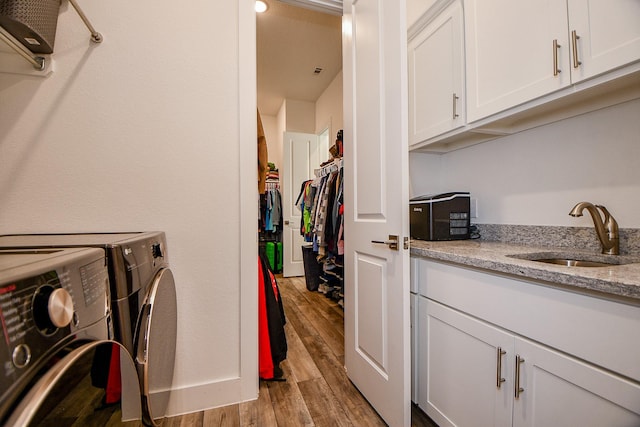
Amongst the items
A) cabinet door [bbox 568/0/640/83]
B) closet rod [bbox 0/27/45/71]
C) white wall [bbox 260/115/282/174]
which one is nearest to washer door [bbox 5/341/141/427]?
closet rod [bbox 0/27/45/71]

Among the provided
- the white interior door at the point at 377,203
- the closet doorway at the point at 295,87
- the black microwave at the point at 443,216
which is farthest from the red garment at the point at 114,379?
the closet doorway at the point at 295,87

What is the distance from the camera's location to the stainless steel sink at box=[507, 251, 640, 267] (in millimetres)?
1015

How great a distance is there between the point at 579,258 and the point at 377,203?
2.72 ft

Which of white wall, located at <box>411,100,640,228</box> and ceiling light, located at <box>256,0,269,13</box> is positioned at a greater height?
ceiling light, located at <box>256,0,269,13</box>

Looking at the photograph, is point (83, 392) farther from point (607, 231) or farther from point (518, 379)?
point (607, 231)

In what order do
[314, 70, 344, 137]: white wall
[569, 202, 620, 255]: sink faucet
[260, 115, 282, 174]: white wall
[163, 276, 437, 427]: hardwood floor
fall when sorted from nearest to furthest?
[569, 202, 620, 255]: sink faucet, [163, 276, 437, 427]: hardwood floor, [314, 70, 344, 137]: white wall, [260, 115, 282, 174]: white wall

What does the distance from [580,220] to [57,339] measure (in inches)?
67.5

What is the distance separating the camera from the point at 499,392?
3.07 ft

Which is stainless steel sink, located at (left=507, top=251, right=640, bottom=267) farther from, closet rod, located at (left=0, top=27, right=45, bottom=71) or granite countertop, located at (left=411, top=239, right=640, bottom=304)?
closet rod, located at (left=0, top=27, right=45, bottom=71)

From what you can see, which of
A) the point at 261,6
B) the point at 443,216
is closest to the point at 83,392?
the point at 443,216

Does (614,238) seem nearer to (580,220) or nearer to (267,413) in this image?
(580,220)

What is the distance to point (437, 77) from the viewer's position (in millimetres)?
1549

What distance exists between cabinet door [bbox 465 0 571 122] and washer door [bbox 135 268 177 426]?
1.53m

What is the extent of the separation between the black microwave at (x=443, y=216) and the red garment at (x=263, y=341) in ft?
3.17
